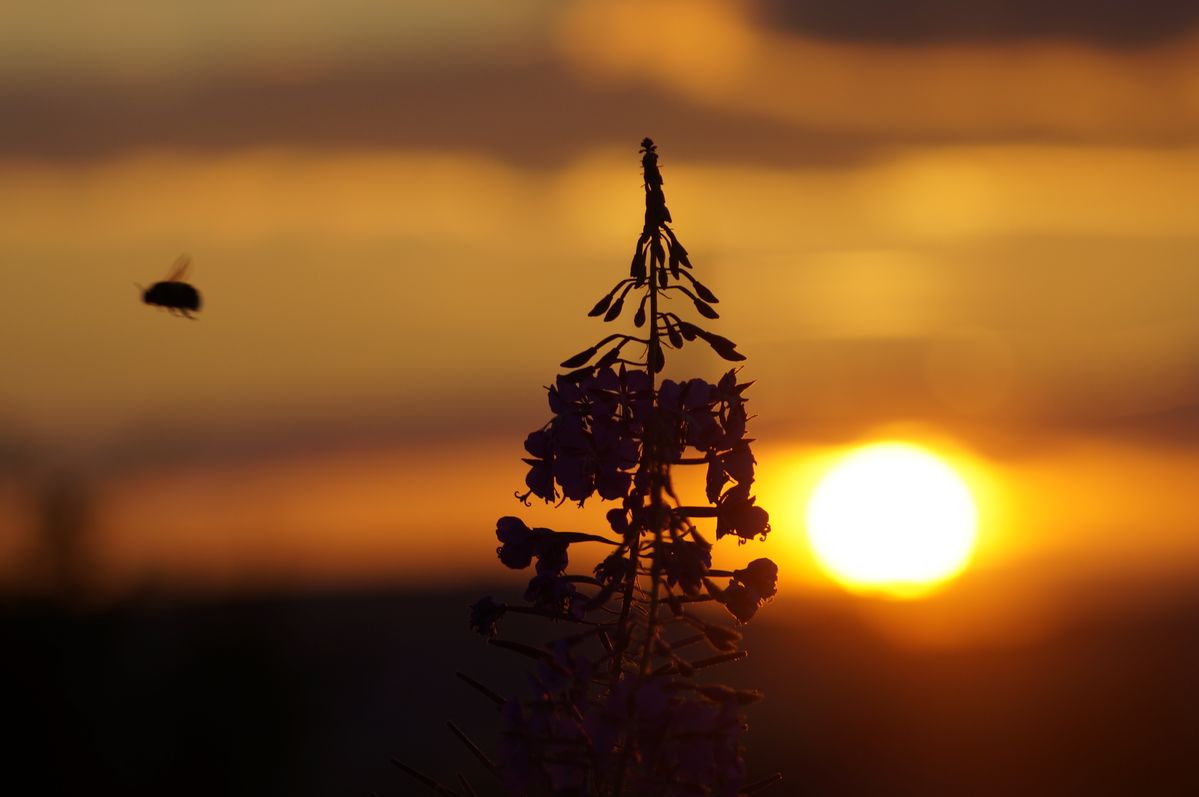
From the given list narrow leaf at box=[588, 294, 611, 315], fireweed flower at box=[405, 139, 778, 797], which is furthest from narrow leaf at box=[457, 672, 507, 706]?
narrow leaf at box=[588, 294, 611, 315]

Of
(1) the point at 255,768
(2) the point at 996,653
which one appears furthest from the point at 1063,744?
(2) the point at 996,653

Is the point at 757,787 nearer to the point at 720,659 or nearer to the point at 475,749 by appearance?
the point at 720,659

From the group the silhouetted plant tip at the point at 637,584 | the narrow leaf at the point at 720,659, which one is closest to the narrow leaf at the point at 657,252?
the silhouetted plant tip at the point at 637,584

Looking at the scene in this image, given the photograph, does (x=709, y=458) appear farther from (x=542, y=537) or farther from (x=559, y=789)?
(x=559, y=789)

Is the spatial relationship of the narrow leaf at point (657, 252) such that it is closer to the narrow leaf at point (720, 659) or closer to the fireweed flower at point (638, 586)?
the fireweed flower at point (638, 586)

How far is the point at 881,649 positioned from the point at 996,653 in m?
12.8

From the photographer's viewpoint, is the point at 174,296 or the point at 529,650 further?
the point at 174,296

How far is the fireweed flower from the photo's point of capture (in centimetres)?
489

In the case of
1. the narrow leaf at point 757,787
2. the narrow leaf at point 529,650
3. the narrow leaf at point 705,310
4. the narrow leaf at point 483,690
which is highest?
the narrow leaf at point 705,310

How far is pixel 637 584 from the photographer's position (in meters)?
5.27

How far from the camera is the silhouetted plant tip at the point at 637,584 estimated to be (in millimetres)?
4887

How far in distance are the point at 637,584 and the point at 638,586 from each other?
0.01 metres

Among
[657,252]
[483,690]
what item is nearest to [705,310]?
[657,252]

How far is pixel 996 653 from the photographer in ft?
339
